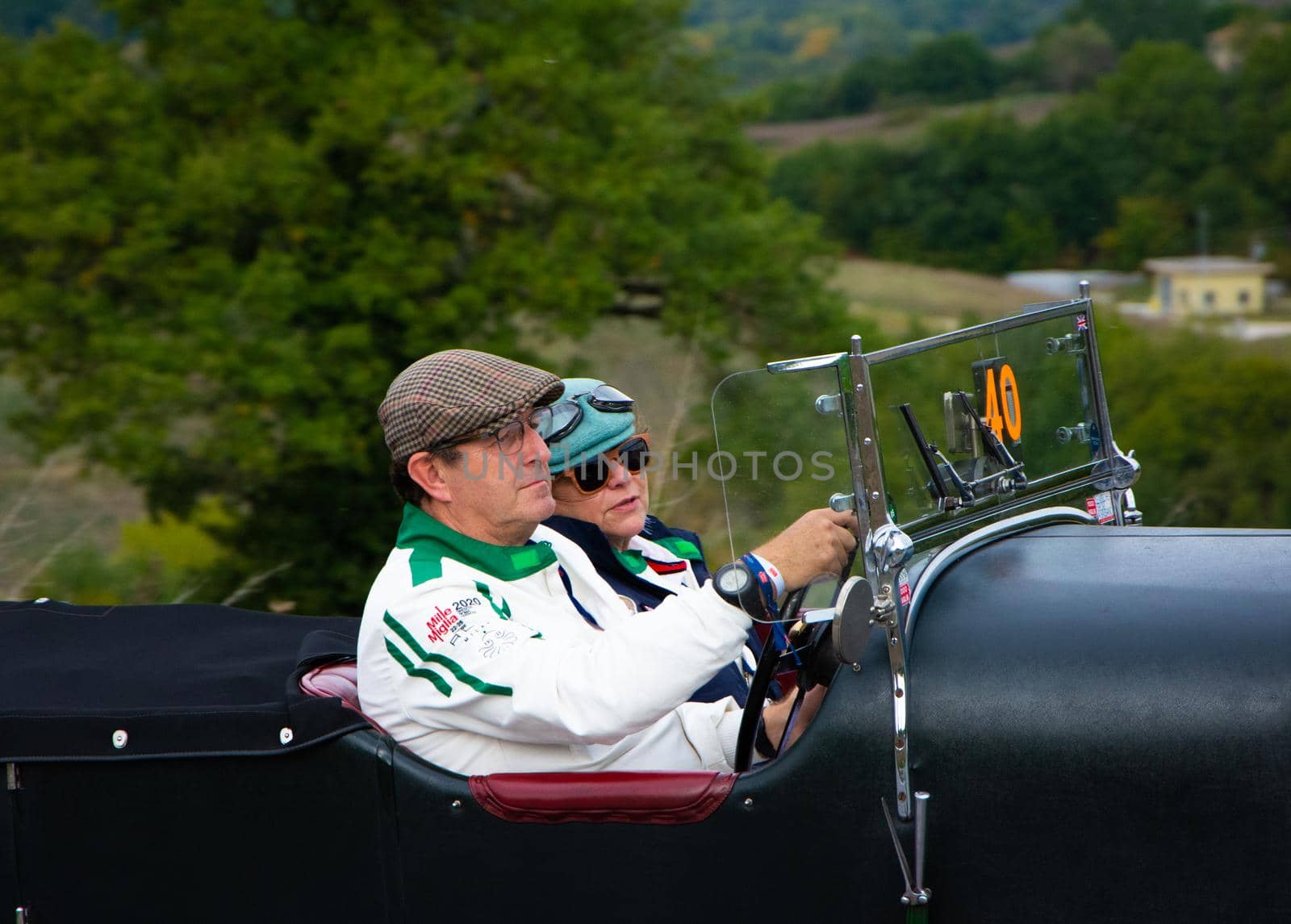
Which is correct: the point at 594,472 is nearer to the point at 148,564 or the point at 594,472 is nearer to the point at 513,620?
the point at 513,620

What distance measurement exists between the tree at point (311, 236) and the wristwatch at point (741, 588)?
16.4 ft

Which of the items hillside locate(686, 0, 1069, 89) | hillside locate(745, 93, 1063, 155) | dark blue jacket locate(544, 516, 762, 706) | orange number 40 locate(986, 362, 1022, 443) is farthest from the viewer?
hillside locate(686, 0, 1069, 89)

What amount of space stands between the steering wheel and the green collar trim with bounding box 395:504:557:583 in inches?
16.1

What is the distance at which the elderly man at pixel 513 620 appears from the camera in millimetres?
1851

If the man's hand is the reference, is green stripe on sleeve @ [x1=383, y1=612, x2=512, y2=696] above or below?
below

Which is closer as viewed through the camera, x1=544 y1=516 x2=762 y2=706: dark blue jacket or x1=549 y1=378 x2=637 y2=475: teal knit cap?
x1=544 y1=516 x2=762 y2=706: dark blue jacket

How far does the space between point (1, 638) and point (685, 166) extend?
556 centimetres

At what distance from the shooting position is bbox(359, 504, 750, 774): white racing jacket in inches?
72.6

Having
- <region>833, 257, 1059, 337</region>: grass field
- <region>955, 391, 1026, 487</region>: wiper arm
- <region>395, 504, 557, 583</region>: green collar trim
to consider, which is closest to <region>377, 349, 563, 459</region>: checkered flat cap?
<region>395, 504, 557, 583</region>: green collar trim

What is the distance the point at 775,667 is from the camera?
2004 millimetres

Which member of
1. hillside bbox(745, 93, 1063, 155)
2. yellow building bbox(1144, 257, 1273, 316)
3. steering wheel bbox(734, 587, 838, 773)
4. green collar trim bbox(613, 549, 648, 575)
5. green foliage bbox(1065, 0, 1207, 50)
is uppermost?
green foliage bbox(1065, 0, 1207, 50)

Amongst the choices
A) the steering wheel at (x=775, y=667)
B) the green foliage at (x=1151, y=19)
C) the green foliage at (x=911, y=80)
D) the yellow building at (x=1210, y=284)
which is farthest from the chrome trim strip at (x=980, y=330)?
the green foliage at (x=1151, y=19)

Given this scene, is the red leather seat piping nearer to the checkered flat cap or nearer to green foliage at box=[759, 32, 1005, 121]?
the checkered flat cap

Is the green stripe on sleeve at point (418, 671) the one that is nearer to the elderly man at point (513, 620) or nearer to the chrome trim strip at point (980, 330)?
the elderly man at point (513, 620)
